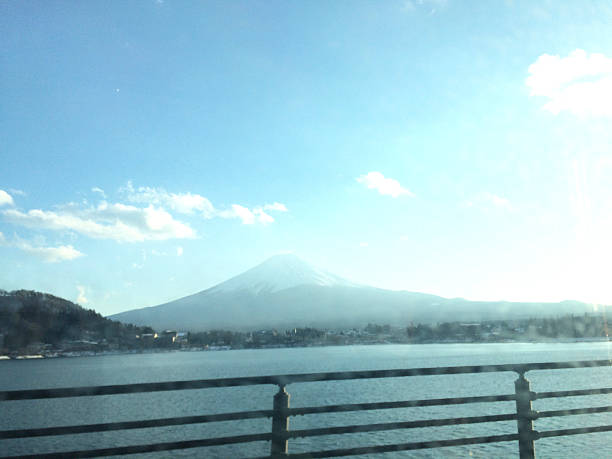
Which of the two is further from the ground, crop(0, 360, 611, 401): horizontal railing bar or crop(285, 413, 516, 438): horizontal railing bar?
crop(0, 360, 611, 401): horizontal railing bar

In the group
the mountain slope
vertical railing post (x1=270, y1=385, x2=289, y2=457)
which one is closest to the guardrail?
vertical railing post (x1=270, y1=385, x2=289, y2=457)

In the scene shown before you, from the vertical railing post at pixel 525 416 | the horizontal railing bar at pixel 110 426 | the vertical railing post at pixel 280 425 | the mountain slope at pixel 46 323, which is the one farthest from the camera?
the mountain slope at pixel 46 323

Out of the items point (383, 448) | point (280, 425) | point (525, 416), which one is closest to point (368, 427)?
point (383, 448)

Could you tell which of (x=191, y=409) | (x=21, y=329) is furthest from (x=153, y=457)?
(x=21, y=329)

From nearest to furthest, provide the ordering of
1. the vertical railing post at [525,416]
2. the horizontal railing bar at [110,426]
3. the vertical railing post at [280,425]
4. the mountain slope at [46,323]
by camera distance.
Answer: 1. the horizontal railing bar at [110,426]
2. the vertical railing post at [280,425]
3. the vertical railing post at [525,416]
4. the mountain slope at [46,323]

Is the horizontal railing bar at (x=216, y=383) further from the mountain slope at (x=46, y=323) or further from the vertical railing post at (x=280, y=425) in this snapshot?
the mountain slope at (x=46, y=323)

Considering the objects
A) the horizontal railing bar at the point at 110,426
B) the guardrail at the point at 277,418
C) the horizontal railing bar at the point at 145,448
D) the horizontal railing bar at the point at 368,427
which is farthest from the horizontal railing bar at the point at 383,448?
the horizontal railing bar at the point at 110,426

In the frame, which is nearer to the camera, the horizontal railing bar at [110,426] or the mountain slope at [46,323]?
the horizontal railing bar at [110,426]

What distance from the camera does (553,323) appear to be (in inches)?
5699

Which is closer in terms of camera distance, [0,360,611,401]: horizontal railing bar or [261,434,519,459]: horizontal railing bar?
[0,360,611,401]: horizontal railing bar

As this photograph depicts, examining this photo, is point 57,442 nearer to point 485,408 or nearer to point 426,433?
point 426,433

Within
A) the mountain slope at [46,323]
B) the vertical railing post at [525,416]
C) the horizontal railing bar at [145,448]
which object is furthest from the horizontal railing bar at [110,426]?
the mountain slope at [46,323]

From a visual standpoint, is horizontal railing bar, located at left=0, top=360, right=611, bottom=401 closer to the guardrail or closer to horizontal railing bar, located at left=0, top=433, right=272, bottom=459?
the guardrail

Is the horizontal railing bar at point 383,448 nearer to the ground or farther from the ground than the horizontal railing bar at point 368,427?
nearer to the ground
